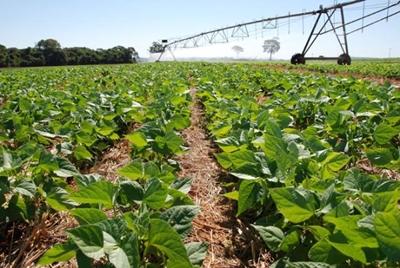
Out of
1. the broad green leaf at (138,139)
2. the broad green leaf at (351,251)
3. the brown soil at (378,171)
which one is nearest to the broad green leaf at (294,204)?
the broad green leaf at (351,251)

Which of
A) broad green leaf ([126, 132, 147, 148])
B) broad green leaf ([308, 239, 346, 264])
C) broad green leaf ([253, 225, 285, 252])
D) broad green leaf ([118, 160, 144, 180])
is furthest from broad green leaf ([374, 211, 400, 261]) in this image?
broad green leaf ([126, 132, 147, 148])

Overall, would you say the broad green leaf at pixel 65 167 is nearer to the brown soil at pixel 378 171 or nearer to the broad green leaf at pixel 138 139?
the broad green leaf at pixel 138 139

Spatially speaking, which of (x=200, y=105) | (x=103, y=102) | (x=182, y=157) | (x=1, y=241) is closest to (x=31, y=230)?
(x=1, y=241)

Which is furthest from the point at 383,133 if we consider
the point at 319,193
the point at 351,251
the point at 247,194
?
the point at 351,251

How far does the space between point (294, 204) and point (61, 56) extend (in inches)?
2282

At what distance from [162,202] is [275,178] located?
28.6 inches

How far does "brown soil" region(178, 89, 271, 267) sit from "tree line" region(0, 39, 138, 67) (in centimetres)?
5431

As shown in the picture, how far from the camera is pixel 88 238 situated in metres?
1.46

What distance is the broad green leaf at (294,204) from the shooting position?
178 centimetres

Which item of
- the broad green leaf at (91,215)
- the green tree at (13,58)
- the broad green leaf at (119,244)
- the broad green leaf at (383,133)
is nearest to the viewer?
the broad green leaf at (119,244)

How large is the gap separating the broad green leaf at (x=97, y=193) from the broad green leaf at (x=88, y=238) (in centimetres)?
40

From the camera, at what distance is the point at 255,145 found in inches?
117

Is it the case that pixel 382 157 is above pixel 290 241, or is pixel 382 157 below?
above

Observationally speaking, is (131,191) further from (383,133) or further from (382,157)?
(383,133)
